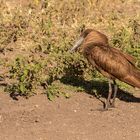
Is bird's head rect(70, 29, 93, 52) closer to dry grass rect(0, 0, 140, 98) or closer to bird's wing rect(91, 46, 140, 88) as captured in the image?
bird's wing rect(91, 46, 140, 88)

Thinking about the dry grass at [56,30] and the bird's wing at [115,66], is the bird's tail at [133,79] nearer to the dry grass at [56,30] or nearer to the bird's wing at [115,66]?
the bird's wing at [115,66]

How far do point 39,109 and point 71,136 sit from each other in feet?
3.65

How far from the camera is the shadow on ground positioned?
31.5 ft

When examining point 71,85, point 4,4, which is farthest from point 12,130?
point 4,4

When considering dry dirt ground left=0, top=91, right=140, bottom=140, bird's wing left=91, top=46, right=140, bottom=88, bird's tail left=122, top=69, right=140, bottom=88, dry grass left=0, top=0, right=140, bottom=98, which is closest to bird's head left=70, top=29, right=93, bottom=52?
bird's wing left=91, top=46, right=140, bottom=88

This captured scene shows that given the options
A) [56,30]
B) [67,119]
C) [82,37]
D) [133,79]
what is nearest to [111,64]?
[133,79]

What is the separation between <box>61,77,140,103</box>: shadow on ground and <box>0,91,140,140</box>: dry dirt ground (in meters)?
0.17

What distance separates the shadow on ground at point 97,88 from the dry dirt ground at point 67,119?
0.17m

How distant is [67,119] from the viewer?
27.9 ft

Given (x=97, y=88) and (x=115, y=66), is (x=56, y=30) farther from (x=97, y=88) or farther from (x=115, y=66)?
(x=115, y=66)

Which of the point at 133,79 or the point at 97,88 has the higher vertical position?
the point at 133,79

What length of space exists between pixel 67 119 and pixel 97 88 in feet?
5.38

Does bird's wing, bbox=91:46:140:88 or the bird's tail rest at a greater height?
bird's wing, bbox=91:46:140:88

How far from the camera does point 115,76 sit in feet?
29.2
